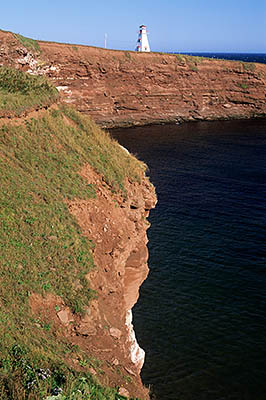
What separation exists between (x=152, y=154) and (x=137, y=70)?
28090 millimetres

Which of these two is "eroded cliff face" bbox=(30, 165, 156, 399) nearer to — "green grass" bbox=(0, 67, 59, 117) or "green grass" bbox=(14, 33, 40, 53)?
"green grass" bbox=(0, 67, 59, 117)

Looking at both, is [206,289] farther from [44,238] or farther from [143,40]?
[143,40]

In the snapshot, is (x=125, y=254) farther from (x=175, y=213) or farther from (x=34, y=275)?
(x=175, y=213)

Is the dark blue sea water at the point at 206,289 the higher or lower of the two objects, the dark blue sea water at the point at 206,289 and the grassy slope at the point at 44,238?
the lower

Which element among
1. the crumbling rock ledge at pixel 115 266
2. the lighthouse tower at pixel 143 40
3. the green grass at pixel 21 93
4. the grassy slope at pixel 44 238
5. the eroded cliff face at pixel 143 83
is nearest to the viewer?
the grassy slope at pixel 44 238

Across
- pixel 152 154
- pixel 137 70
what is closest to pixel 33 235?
pixel 152 154

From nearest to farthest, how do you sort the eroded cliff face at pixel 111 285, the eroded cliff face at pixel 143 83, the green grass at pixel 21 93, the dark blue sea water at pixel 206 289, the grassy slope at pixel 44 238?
the grassy slope at pixel 44 238, the eroded cliff face at pixel 111 285, the green grass at pixel 21 93, the dark blue sea water at pixel 206 289, the eroded cliff face at pixel 143 83

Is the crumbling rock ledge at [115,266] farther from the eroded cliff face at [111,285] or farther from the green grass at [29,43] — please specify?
the green grass at [29,43]

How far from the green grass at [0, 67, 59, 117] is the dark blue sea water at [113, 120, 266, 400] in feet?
36.9

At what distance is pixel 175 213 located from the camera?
3155cm

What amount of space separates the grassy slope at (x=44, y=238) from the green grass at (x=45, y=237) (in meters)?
0.02

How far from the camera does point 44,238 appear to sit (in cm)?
1127

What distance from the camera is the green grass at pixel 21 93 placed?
580 inches

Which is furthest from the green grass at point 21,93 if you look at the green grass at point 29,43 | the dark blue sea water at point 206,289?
the green grass at point 29,43
